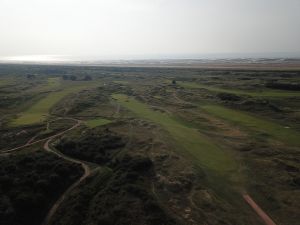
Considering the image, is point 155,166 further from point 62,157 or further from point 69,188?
point 62,157

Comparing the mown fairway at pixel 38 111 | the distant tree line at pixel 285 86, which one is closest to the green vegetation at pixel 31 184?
the mown fairway at pixel 38 111

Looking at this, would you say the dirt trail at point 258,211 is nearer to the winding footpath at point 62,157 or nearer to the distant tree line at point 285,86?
the winding footpath at point 62,157

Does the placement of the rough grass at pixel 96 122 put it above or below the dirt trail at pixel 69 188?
below

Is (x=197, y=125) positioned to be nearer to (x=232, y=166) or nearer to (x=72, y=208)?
(x=232, y=166)

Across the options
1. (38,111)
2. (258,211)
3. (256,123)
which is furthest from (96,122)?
(258,211)

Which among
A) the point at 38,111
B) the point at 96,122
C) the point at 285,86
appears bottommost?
the point at 38,111

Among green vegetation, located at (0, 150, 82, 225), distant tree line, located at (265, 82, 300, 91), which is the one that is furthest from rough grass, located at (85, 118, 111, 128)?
distant tree line, located at (265, 82, 300, 91)
